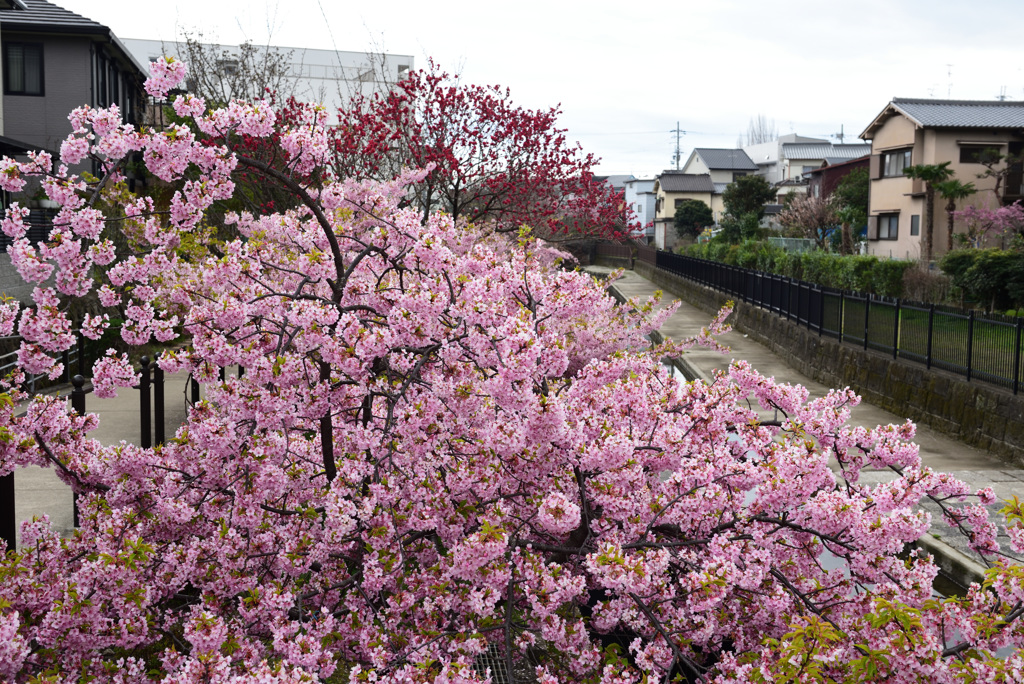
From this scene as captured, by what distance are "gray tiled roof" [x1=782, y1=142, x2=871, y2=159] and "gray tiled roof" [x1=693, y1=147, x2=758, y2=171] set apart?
480cm

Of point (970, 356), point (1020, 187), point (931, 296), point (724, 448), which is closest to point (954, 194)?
point (1020, 187)

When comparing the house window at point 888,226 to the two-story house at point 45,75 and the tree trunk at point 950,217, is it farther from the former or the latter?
the two-story house at point 45,75

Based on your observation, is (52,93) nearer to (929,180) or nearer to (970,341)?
(970,341)

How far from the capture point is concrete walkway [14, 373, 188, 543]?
7872 millimetres

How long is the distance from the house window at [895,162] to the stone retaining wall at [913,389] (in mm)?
23507

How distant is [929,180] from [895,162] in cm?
592

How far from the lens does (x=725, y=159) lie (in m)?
91.3

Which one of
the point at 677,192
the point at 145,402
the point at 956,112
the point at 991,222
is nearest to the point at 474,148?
the point at 145,402

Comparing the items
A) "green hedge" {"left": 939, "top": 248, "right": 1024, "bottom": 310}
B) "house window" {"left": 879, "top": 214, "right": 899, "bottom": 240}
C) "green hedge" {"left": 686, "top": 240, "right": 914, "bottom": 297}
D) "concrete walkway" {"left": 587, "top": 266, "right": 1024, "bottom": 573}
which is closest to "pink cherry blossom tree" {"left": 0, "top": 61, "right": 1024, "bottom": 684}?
"concrete walkway" {"left": 587, "top": 266, "right": 1024, "bottom": 573}

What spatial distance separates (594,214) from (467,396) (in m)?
18.9

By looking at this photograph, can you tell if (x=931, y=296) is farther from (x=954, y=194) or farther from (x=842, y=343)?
(x=954, y=194)

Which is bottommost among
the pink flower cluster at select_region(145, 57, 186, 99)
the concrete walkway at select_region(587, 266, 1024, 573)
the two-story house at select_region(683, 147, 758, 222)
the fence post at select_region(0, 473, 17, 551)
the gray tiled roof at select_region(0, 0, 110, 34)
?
the concrete walkway at select_region(587, 266, 1024, 573)

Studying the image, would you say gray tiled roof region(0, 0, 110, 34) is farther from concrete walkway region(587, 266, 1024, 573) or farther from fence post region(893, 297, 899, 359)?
fence post region(893, 297, 899, 359)

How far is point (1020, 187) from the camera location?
3981cm
